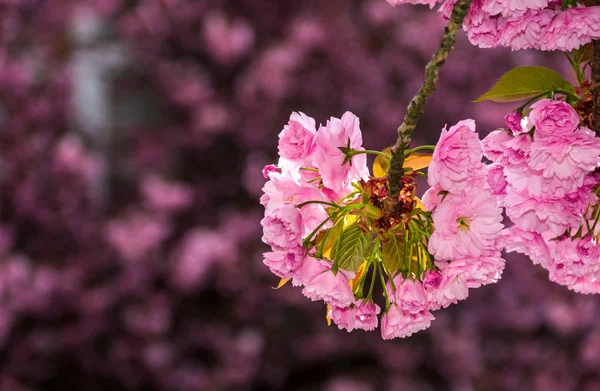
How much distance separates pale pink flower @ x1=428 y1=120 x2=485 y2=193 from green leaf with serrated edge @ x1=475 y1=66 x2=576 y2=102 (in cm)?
9

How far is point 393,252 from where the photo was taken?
587mm

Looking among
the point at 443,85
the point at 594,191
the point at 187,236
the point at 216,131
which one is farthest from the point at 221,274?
the point at 594,191

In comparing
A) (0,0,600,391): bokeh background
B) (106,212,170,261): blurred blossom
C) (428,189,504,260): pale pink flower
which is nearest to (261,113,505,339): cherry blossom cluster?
(428,189,504,260): pale pink flower

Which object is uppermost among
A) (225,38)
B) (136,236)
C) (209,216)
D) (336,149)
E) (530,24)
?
(225,38)

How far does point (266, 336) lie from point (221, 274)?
1.11ft

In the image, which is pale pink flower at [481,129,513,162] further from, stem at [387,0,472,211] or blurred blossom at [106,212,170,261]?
blurred blossom at [106,212,170,261]

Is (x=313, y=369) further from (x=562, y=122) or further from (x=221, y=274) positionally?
(x=562, y=122)

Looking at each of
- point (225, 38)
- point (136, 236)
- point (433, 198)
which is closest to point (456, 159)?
point (433, 198)

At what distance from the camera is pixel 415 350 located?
132 inches

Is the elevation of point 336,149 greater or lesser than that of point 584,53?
lesser

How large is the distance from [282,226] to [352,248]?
0.19 feet

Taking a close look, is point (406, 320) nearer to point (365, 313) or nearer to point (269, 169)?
point (365, 313)

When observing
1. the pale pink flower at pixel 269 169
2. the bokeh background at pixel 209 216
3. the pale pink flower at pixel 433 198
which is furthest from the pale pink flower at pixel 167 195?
the pale pink flower at pixel 433 198

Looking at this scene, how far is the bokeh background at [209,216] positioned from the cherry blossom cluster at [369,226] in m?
2.48
